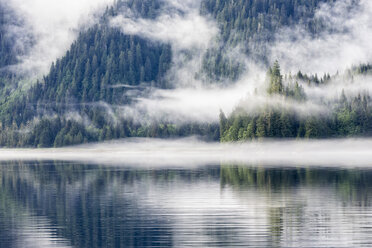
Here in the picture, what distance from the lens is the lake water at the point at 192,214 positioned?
1385 inches

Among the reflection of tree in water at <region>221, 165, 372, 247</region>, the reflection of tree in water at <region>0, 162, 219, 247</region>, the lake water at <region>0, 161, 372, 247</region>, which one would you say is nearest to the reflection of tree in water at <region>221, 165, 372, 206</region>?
the reflection of tree in water at <region>221, 165, 372, 247</region>

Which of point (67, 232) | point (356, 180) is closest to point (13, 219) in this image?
point (67, 232)

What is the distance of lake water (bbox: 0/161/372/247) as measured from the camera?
3518 cm

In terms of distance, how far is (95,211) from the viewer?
153 feet

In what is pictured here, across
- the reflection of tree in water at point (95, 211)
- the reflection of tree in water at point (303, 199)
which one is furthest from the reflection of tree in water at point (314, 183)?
the reflection of tree in water at point (95, 211)

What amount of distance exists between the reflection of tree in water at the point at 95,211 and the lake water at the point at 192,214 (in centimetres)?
7

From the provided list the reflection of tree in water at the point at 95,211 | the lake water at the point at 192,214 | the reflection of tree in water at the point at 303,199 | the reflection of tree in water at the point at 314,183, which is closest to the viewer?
the lake water at the point at 192,214

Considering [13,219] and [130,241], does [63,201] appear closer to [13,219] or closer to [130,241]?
[13,219]

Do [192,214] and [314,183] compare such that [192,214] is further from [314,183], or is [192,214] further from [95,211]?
[314,183]

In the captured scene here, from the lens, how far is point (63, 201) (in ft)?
176

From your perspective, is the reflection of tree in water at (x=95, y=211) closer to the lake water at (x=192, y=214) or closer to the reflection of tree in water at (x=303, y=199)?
the lake water at (x=192, y=214)

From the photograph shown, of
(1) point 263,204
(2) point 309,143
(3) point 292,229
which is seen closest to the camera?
(3) point 292,229

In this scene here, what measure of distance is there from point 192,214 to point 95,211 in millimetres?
8011

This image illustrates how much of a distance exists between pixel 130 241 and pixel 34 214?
13865 millimetres
